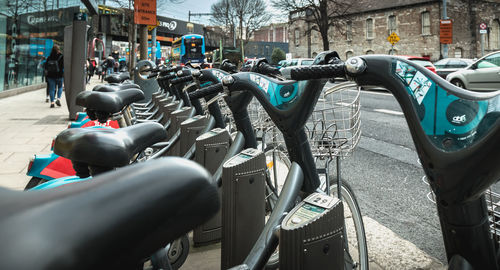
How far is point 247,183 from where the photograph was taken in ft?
Result: 7.54

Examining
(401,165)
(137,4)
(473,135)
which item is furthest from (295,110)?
(137,4)

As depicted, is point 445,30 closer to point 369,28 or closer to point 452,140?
point 369,28

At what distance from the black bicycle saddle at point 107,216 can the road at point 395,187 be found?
9.25 ft

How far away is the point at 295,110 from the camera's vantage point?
1.85 m

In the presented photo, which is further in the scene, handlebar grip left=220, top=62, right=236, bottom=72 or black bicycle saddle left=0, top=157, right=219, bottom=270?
handlebar grip left=220, top=62, right=236, bottom=72

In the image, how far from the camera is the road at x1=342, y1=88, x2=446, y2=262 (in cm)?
Answer: 336

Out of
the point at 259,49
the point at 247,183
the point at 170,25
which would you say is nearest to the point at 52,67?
the point at 247,183

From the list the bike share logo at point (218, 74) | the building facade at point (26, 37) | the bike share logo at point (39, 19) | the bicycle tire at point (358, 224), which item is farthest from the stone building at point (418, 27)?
the bicycle tire at point (358, 224)

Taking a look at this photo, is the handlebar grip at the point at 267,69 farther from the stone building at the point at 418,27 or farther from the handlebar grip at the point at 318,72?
the stone building at the point at 418,27

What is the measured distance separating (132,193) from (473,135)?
1.20 meters

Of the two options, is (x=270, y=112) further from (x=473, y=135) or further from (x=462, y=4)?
(x=462, y=4)

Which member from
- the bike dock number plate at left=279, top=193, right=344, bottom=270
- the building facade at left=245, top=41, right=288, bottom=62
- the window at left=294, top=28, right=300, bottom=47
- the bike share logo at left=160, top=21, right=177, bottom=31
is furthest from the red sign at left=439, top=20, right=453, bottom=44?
the bike share logo at left=160, top=21, right=177, bottom=31

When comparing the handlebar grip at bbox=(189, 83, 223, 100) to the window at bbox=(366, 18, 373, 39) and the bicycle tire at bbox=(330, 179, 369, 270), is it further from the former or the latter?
the window at bbox=(366, 18, 373, 39)

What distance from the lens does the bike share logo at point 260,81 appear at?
202 cm
